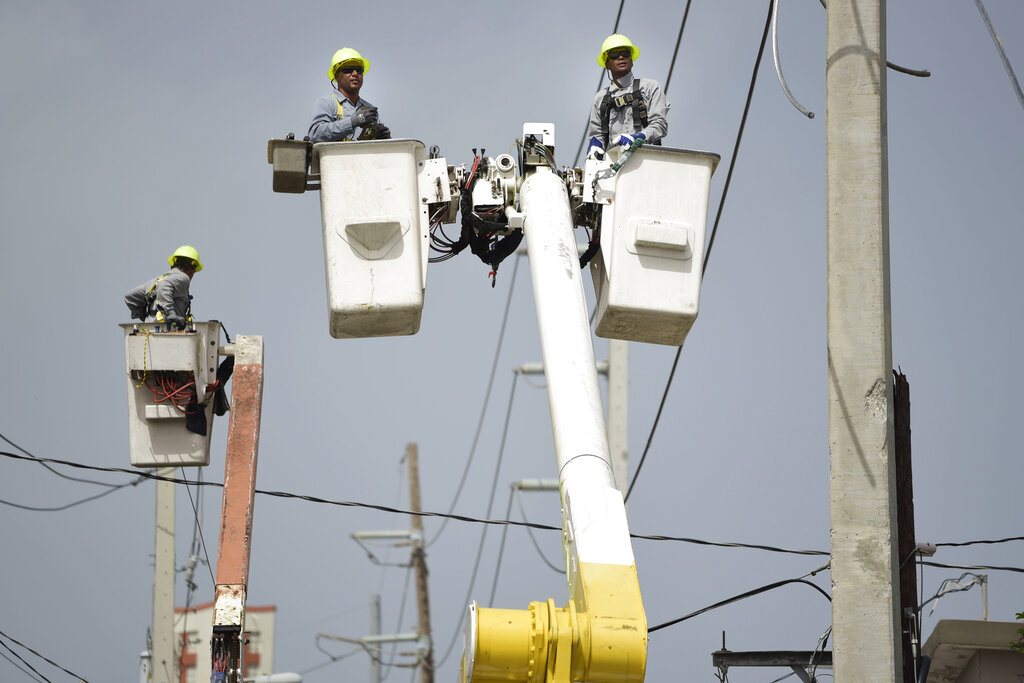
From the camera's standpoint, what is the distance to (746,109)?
35.5ft

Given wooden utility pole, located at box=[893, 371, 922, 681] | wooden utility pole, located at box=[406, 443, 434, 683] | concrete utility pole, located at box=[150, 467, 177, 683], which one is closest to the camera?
wooden utility pole, located at box=[893, 371, 922, 681]

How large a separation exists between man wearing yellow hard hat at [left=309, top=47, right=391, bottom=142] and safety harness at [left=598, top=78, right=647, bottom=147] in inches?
68.2

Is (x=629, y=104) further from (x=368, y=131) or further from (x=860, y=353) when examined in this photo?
(x=860, y=353)

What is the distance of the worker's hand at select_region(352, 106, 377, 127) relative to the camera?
1084cm

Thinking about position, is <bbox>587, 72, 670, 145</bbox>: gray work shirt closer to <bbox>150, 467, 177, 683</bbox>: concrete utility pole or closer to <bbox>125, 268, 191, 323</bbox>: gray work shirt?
<bbox>125, 268, 191, 323</bbox>: gray work shirt

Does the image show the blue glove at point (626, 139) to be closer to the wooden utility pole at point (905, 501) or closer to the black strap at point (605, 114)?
the black strap at point (605, 114)

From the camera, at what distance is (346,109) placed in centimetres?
1103

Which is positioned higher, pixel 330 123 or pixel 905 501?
pixel 330 123

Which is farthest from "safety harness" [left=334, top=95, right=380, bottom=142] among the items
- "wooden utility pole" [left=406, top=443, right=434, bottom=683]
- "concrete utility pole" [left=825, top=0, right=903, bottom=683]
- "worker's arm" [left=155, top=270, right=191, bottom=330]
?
"wooden utility pole" [left=406, top=443, right=434, bottom=683]

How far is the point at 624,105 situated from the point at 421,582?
2658 centimetres

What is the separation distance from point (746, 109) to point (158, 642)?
12492mm

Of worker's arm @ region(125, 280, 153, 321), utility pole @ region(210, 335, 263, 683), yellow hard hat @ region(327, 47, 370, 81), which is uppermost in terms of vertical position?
yellow hard hat @ region(327, 47, 370, 81)

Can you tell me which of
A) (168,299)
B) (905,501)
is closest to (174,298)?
Answer: (168,299)

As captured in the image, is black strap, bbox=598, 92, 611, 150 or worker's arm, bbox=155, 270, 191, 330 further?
worker's arm, bbox=155, 270, 191, 330
